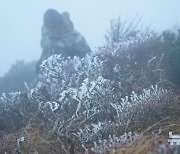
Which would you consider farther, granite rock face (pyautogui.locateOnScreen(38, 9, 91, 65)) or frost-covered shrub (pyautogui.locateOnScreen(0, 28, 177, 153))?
granite rock face (pyautogui.locateOnScreen(38, 9, 91, 65))

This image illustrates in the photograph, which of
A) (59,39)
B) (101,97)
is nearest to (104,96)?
(101,97)

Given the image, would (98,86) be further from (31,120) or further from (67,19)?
(67,19)

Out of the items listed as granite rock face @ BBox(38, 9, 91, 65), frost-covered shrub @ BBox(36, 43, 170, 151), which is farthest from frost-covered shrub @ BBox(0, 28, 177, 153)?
granite rock face @ BBox(38, 9, 91, 65)

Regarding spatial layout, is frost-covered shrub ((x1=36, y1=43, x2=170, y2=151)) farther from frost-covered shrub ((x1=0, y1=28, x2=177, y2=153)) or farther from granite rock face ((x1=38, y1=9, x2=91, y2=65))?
granite rock face ((x1=38, y1=9, x2=91, y2=65))

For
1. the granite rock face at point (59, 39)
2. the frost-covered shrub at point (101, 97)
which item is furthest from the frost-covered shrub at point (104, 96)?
the granite rock face at point (59, 39)

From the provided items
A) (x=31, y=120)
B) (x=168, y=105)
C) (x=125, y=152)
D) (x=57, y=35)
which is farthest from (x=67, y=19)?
(x=125, y=152)

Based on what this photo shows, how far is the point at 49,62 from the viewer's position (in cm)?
838

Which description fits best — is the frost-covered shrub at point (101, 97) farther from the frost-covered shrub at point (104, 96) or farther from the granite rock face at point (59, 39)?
the granite rock face at point (59, 39)

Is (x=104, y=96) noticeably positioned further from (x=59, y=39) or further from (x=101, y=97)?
(x=59, y=39)

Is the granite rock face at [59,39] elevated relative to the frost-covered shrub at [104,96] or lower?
elevated

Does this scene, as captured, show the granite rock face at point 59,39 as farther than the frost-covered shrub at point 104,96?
Yes

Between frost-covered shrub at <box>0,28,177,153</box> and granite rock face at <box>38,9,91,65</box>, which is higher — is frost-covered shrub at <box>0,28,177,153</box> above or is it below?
below

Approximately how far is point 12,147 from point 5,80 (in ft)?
51.9

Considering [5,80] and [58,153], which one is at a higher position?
[5,80]
